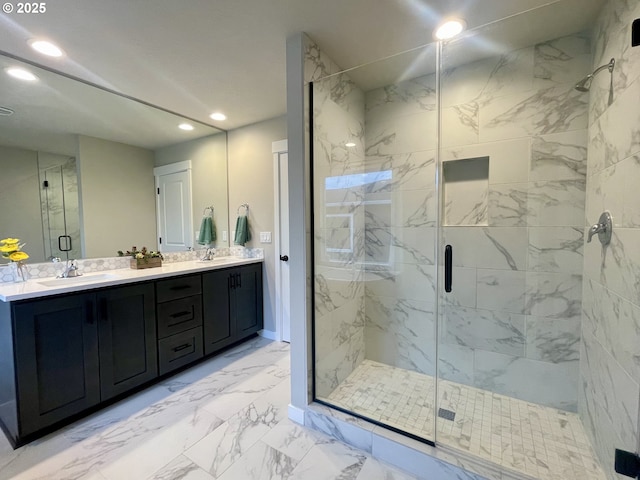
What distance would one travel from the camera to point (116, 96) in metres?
2.26

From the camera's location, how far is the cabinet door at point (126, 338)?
6.02 ft

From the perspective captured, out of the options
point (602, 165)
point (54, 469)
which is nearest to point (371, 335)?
point (602, 165)

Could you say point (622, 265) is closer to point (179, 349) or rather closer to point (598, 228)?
point (598, 228)

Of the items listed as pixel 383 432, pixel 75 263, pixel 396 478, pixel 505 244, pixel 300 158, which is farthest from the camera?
pixel 75 263

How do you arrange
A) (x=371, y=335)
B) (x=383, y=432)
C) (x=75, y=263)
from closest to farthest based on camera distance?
1. (x=383, y=432)
2. (x=75, y=263)
3. (x=371, y=335)

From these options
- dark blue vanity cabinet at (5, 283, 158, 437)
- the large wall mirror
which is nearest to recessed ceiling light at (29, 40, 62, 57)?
the large wall mirror

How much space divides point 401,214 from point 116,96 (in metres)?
2.55

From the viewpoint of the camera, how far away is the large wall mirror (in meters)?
1.87

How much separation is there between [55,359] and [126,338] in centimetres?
38

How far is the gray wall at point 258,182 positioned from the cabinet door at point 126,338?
47.4 inches

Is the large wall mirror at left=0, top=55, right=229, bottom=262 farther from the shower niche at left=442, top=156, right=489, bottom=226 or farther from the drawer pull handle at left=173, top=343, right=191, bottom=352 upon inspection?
the shower niche at left=442, top=156, right=489, bottom=226

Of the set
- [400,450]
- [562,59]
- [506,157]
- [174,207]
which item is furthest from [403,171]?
[174,207]

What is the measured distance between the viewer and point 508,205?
191 cm

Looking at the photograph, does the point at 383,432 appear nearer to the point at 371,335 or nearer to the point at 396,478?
the point at 396,478
